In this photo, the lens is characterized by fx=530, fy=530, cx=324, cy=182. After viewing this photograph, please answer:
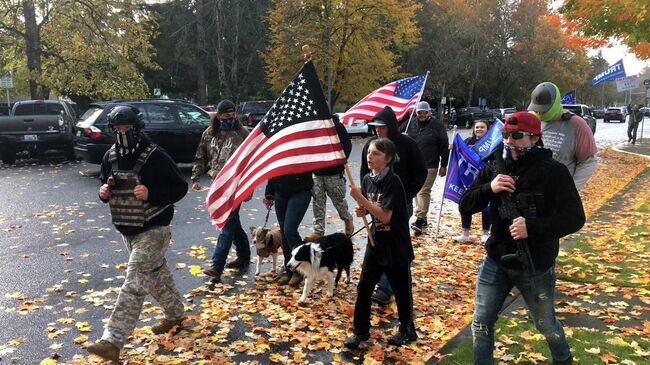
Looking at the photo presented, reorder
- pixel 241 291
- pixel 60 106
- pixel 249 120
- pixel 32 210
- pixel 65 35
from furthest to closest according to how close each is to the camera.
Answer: pixel 65 35
pixel 249 120
pixel 60 106
pixel 32 210
pixel 241 291

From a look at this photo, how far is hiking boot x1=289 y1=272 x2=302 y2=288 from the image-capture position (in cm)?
578

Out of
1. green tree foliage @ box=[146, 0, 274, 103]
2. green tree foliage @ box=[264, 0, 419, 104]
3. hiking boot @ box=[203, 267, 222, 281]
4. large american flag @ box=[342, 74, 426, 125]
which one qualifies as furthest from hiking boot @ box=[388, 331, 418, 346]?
green tree foliage @ box=[146, 0, 274, 103]

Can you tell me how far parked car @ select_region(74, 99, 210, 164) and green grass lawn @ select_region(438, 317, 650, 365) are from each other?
11.0 meters

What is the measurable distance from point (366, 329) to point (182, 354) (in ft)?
4.90

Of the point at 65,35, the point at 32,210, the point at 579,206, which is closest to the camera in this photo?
the point at 579,206

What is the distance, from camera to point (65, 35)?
985 inches

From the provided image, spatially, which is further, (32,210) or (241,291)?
(32,210)

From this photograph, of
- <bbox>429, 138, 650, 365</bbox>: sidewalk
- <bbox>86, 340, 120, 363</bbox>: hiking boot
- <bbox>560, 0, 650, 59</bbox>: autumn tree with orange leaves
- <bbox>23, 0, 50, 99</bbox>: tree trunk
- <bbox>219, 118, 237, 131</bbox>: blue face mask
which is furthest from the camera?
<bbox>23, 0, 50, 99</bbox>: tree trunk

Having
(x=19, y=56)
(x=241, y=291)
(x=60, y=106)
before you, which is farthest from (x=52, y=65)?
(x=241, y=291)

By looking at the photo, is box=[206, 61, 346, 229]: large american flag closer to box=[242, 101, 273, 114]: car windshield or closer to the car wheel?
the car wheel

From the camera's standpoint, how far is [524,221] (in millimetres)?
3117

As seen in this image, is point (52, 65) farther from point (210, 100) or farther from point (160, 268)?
point (160, 268)

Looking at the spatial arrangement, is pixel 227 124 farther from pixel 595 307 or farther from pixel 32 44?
pixel 32 44

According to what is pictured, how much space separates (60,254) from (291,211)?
3393 mm
